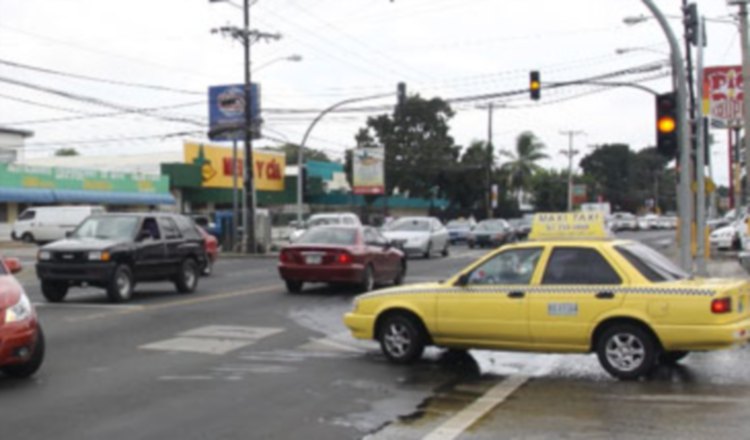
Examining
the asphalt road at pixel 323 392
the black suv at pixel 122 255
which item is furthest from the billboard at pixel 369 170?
the asphalt road at pixel 323 392

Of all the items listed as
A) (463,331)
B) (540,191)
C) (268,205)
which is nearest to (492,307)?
(463,331)

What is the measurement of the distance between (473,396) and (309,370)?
7.15 ft

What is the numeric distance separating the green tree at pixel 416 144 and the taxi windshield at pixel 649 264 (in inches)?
2490

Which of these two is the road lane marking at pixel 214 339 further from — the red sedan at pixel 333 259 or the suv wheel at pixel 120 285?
the red sedan at pixel 333 259

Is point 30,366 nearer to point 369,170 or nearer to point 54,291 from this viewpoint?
point 54,291

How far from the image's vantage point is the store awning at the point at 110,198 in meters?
51.9

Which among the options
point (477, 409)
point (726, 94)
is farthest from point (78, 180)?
point (477, 409)

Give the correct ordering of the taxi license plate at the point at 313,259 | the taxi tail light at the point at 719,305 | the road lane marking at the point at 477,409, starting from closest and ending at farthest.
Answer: the road lane marking at the point at 477,409 → the taxi tail light at the point at 719,305 → the taxi license plate at the point at 313,259

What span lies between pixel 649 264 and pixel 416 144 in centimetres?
6435

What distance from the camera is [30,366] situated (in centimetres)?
916

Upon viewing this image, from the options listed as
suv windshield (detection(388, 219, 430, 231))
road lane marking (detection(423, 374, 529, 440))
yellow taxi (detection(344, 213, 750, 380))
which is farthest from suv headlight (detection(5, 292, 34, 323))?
suv windshield (detection(388, 219, 430, 231))

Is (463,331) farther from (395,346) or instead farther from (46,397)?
(46,397)

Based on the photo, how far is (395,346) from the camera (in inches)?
410

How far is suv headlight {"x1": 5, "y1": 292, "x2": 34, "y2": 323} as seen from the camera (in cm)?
867
